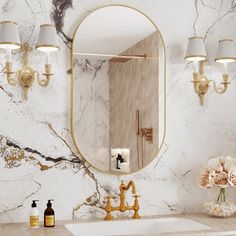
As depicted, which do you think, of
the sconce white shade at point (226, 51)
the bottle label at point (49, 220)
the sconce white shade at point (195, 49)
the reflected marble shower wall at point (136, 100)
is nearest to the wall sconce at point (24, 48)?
the reflected marble shower wall at point (136, 100)

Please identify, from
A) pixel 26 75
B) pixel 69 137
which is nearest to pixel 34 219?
pixel 69 137

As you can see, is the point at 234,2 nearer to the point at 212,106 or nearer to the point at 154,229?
the point at 212,106

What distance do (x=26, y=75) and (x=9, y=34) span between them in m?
0.28

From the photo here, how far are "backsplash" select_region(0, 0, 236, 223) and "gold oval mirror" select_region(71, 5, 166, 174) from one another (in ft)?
0.20

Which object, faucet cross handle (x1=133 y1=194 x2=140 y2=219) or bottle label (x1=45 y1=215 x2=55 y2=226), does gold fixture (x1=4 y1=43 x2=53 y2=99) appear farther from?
faucet cross handle (x1=133 y1=194 x2=140 y2=219)

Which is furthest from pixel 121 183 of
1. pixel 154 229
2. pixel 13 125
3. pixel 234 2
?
pixel 234 2

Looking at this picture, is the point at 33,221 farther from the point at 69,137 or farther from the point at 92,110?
the point at 92,110

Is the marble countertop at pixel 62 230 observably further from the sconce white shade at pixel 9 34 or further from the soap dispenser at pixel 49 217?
the sconce white shade at pixel 9 34

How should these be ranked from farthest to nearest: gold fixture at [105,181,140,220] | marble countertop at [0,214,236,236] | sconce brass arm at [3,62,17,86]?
1. gold fixture at [105,181,140,220]
2. sconce brass arm at [3,62,17,86]
3. marble countertop at [0,214,236,236]

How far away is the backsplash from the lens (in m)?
2.92

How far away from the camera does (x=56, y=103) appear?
9.85ft

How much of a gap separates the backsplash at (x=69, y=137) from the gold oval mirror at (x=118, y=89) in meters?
0.06

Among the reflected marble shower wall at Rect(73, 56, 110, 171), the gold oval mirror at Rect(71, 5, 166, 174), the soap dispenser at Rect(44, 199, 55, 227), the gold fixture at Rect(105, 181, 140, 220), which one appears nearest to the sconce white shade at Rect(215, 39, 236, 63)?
the gold oval mirror at Rect(71, 5, 166, 174)

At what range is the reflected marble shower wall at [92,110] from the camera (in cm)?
302
